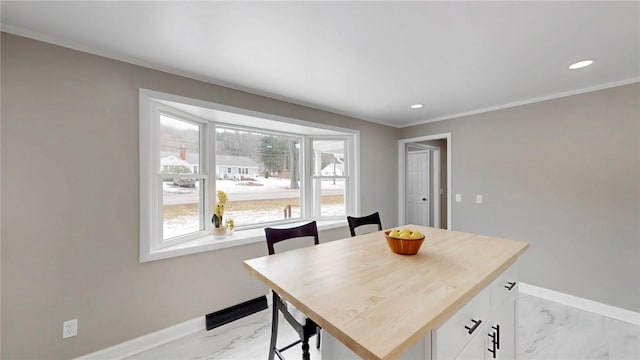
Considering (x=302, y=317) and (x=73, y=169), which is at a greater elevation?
(x=73, y=169)

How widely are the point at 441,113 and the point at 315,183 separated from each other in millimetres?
2031

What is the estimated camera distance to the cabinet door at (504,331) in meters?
1.25

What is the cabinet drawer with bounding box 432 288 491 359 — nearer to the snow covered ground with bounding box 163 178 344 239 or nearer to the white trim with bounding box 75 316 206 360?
the white trim with bounding box 75 316 206 360

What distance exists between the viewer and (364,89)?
2.55 meters

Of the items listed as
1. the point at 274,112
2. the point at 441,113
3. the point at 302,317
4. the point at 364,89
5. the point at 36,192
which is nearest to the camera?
the point at 302,317

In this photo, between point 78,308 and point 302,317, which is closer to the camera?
point 302,317

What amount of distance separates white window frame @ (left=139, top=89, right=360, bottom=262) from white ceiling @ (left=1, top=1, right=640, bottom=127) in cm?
31

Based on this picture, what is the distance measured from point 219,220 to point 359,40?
6.85 feet

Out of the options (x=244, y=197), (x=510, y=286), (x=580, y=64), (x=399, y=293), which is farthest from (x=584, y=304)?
(x=244, y=197)

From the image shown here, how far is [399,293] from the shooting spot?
0.94 m

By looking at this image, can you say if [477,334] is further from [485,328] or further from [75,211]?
[75,211]

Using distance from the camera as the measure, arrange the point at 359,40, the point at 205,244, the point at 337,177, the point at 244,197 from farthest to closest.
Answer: the point at 337,177 < the point at 244,197 < the point at 205,244 < the point at 359,40

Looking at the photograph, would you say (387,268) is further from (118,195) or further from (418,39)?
(118,195)

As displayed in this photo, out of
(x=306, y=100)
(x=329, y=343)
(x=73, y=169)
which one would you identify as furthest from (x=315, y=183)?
(x=329, y=343)
